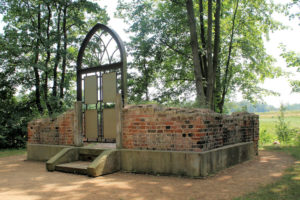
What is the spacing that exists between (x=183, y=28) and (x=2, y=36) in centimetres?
1125

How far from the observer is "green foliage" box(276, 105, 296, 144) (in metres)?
14.9

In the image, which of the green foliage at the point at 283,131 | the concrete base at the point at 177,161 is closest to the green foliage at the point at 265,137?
the green foliage at the point at 283,131

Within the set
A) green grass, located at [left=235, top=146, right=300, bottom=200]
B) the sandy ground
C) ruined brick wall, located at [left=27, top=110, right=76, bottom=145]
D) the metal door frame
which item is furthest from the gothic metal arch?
green grass, located at [left=235, top=146, right=300, bottom=200]

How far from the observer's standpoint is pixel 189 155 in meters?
6.38

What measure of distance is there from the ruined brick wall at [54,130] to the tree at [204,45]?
309 inches

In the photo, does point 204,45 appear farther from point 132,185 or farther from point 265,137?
point 132,185

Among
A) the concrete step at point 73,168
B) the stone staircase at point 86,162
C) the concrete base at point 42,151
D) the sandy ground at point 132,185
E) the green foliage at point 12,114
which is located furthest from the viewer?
the green foliage at point 12,114

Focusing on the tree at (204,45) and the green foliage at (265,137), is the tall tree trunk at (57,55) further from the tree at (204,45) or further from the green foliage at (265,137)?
the green foliage at (265,137)

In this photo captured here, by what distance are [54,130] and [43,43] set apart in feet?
29.5

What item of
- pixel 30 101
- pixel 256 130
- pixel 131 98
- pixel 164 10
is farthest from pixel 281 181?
pixel 30 101

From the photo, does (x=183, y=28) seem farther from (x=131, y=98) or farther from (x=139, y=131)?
(x=139, y=131)

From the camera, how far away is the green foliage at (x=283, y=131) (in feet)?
48.9

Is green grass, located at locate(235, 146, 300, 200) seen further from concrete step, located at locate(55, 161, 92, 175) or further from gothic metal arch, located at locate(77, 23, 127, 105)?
gothic metal arch, located at locate(77, 23, 127, 105)

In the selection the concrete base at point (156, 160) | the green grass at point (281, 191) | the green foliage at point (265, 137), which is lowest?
the green foliage at point (265, 137)
